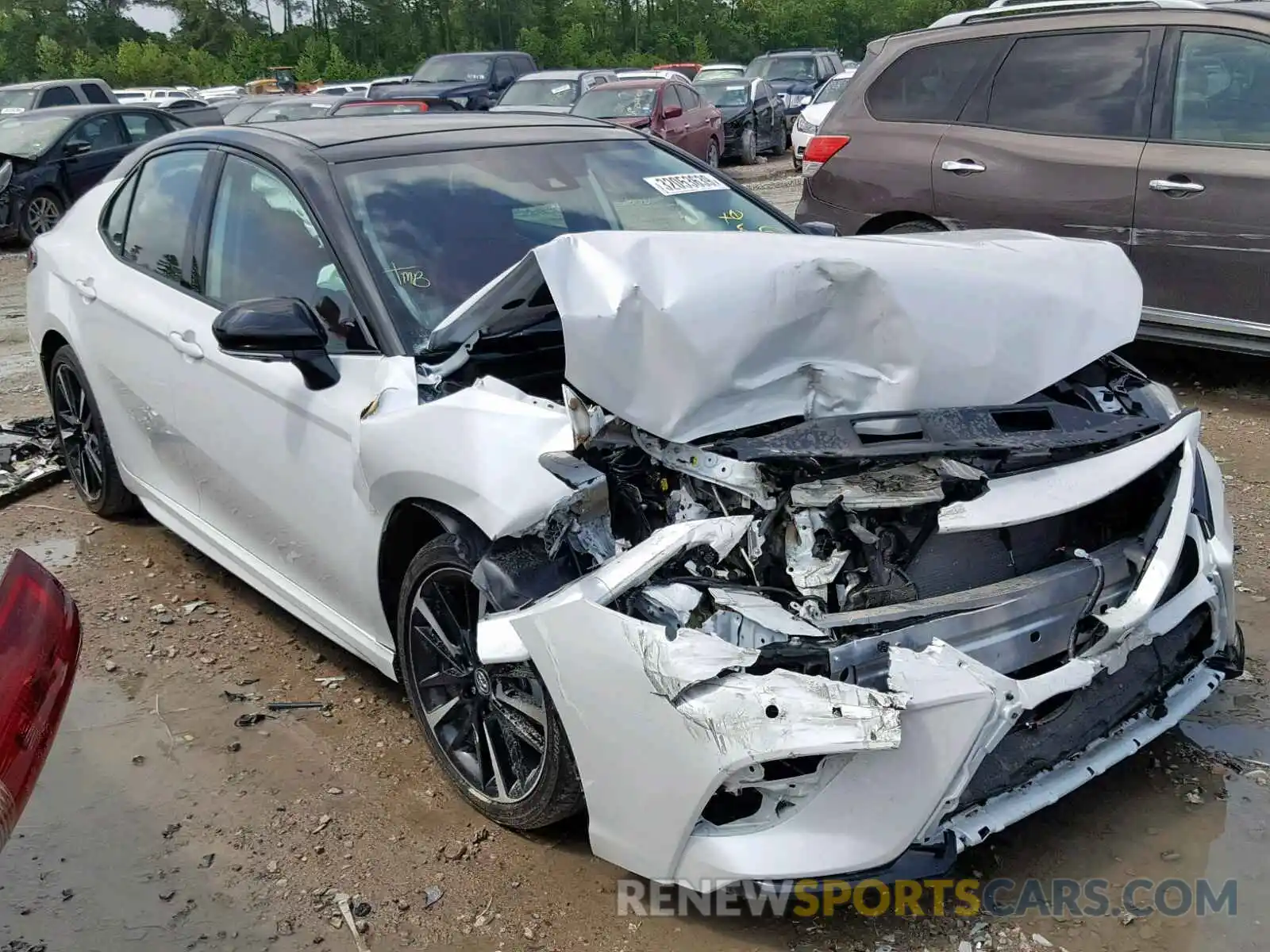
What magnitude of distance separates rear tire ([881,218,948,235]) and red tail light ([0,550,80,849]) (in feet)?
17.0

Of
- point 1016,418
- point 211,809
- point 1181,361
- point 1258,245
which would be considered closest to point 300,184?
point 211,809

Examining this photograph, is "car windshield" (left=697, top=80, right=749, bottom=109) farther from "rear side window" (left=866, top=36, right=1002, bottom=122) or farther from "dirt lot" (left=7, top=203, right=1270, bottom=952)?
"dirt lot" (left=7, top=203, right=1270, bottom=952)

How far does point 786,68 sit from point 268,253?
81.0 ft

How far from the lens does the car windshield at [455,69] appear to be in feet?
71.3

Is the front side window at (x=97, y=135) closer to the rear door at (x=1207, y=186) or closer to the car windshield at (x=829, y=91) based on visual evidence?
the car windshield at (x=829, y=91)

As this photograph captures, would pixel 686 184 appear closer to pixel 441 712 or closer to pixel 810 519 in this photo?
pixel 810 519

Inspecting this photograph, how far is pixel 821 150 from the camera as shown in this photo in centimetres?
709

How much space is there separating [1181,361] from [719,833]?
5.34m

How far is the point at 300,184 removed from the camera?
352 cm

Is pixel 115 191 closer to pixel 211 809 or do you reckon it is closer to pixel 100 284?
pixel 100 284

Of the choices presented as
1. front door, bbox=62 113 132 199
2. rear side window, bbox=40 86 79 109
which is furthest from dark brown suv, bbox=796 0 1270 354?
rear side window, bbox=40 86 79 109

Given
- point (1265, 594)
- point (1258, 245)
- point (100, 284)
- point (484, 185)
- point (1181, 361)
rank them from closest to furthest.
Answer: point (484, 185) → point (1265, 594) → point (100, 284) → point (1258, 245) → point (1181, 361)

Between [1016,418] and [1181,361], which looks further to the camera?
[1181,361]

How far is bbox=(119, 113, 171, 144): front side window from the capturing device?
46.6ft
